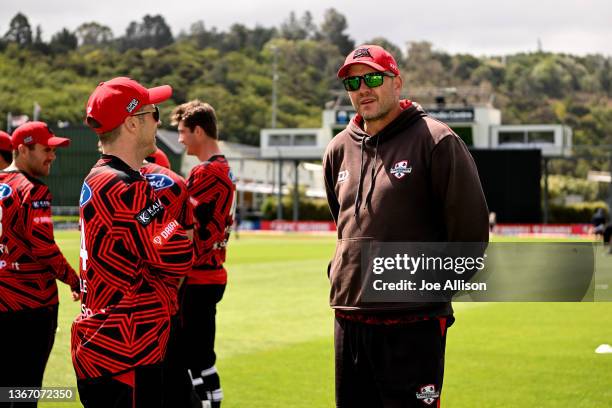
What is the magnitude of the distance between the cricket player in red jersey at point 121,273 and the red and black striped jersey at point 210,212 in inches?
95.4

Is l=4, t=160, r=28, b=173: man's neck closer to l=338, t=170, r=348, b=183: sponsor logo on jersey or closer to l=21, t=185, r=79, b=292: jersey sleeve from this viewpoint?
l=21, t=185, r=79, b=292: jersey sleeve

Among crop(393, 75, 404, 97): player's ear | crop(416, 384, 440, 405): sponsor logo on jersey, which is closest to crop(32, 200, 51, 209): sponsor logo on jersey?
crop(393, 75, 404, 97): player's ear

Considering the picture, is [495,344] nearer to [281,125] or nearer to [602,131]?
[281,125]

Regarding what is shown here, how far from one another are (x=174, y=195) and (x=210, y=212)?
56.5 inches

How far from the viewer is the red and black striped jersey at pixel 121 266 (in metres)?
4.39

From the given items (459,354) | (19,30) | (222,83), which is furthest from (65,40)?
(459,354)

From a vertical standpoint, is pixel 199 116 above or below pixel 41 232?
above

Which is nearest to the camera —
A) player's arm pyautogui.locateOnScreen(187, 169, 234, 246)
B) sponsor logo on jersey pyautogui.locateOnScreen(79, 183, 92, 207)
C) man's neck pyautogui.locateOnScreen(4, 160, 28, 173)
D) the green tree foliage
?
sponsor logo on jersey pyautogui.locateOnScreen(79, 183, 92, 207)

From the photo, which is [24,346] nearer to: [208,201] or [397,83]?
[208,201]

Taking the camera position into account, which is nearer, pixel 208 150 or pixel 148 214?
pixel 148 214

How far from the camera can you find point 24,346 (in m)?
6.23

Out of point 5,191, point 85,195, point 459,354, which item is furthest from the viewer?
point 459,354

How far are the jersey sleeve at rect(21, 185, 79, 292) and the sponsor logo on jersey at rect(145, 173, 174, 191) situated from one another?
0.94 m

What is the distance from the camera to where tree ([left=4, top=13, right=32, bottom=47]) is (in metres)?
187
